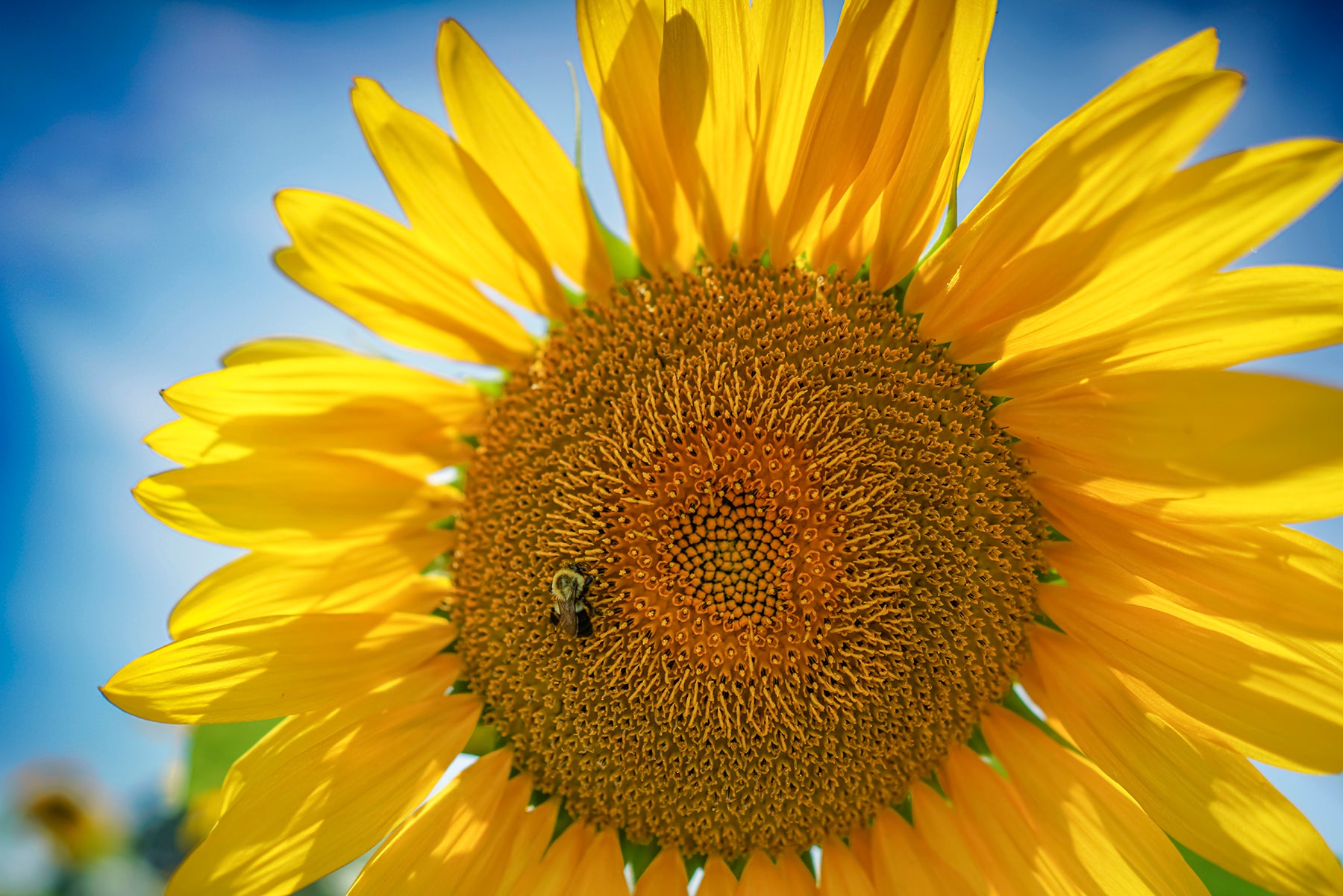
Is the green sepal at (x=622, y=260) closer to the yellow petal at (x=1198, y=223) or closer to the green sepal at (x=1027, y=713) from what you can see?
the yellow petal at (x=1198, y=223)

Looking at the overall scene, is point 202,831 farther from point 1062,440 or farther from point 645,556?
point 1062,440

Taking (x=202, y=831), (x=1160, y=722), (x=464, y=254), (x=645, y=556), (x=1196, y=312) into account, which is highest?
(x=464, y=254)

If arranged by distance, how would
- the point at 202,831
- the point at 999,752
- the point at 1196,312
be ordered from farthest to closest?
the point at 202,831
the point at 999,752
the point at 1196,312

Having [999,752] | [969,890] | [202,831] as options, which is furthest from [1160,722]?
[202,831]

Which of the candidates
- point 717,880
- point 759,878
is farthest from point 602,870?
point 759,878

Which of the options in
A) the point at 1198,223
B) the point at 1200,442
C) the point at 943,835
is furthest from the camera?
the point at 943,835

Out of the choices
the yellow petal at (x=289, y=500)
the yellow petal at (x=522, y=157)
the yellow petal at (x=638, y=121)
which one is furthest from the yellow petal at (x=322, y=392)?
the yellow petal at (x=638, y=121)

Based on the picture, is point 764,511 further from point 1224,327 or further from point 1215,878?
point 1215,878
